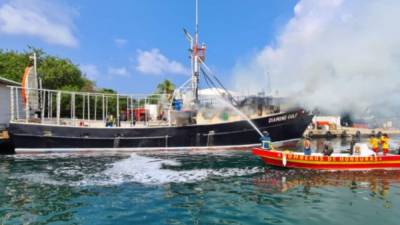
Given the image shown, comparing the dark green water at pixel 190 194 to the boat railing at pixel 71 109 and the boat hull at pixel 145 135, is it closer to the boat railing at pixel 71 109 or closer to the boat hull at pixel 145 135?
the boat hull at pixel 145 135

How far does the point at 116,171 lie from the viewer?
75.6ft

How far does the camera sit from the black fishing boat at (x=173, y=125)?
35.0m

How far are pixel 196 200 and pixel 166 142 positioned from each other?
20.7 meters

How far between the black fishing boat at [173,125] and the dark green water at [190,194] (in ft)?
28.8

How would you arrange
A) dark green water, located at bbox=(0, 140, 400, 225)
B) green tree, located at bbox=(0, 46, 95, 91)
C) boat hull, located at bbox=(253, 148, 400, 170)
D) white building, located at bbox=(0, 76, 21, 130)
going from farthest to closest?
green tree, located at bbox=(0, 46, 95, 91) < white building, located at bbox=(0, 76, 21, 130) < boat hull, located at bbox=(253, 148, 400, 170) < dark green water, located at bbox=(0, 140, 400, 225)

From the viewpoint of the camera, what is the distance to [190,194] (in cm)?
1722

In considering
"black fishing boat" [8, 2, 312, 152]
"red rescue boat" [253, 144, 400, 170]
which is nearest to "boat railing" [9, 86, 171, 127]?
A: "black fishing boat" [8, 2, 312, 152]

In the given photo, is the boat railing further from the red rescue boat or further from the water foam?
the red rescue boat

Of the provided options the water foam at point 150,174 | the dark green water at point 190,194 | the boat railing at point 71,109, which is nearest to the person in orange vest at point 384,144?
the dark green water at point 190,194

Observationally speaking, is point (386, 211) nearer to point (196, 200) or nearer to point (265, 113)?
point (196, 200)

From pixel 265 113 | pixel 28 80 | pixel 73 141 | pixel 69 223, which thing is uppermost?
pixel 28 80

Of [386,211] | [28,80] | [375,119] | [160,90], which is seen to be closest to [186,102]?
[28,80]

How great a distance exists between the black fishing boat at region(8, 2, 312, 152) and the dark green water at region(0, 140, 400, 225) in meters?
8.78

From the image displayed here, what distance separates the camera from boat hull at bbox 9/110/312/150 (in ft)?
113
